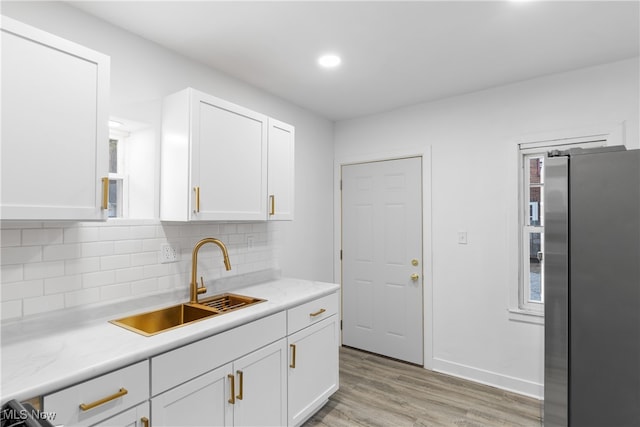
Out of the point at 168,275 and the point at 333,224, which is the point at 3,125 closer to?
the point at 168,275

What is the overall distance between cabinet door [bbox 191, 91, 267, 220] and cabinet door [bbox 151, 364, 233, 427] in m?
0.88

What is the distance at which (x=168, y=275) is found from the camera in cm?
219

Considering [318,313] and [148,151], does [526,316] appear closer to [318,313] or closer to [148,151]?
[318,313]

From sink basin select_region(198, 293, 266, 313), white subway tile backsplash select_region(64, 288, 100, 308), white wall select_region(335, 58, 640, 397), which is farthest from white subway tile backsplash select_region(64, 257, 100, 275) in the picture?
white wall select_region(335, 58, 640, 397)

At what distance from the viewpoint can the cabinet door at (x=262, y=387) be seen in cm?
182

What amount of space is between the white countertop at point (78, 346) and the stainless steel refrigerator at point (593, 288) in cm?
139

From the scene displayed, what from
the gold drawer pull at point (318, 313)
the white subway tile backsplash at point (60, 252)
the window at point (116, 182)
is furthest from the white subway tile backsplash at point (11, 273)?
the gold drawer pull at point (318, 313)

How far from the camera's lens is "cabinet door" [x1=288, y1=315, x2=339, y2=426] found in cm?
218

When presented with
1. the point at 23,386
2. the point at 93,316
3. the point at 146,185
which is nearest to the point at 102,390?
the point at 23,386

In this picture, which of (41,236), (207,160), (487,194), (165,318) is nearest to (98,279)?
(41,236)

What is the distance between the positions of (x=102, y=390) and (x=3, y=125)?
3.39 ft

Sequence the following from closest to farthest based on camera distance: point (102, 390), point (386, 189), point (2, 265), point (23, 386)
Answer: point (23, 386)
point (102, 390)
point (2, 265)
point (386, 189)

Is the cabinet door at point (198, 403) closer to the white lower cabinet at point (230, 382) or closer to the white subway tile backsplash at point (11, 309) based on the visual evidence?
the white lower cabinet at point (230, 382)

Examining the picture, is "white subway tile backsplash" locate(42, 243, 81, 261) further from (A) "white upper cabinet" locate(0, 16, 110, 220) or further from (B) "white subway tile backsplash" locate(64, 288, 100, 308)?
(A) "white upper cabinet" locate(0, 16, 110, 220)
